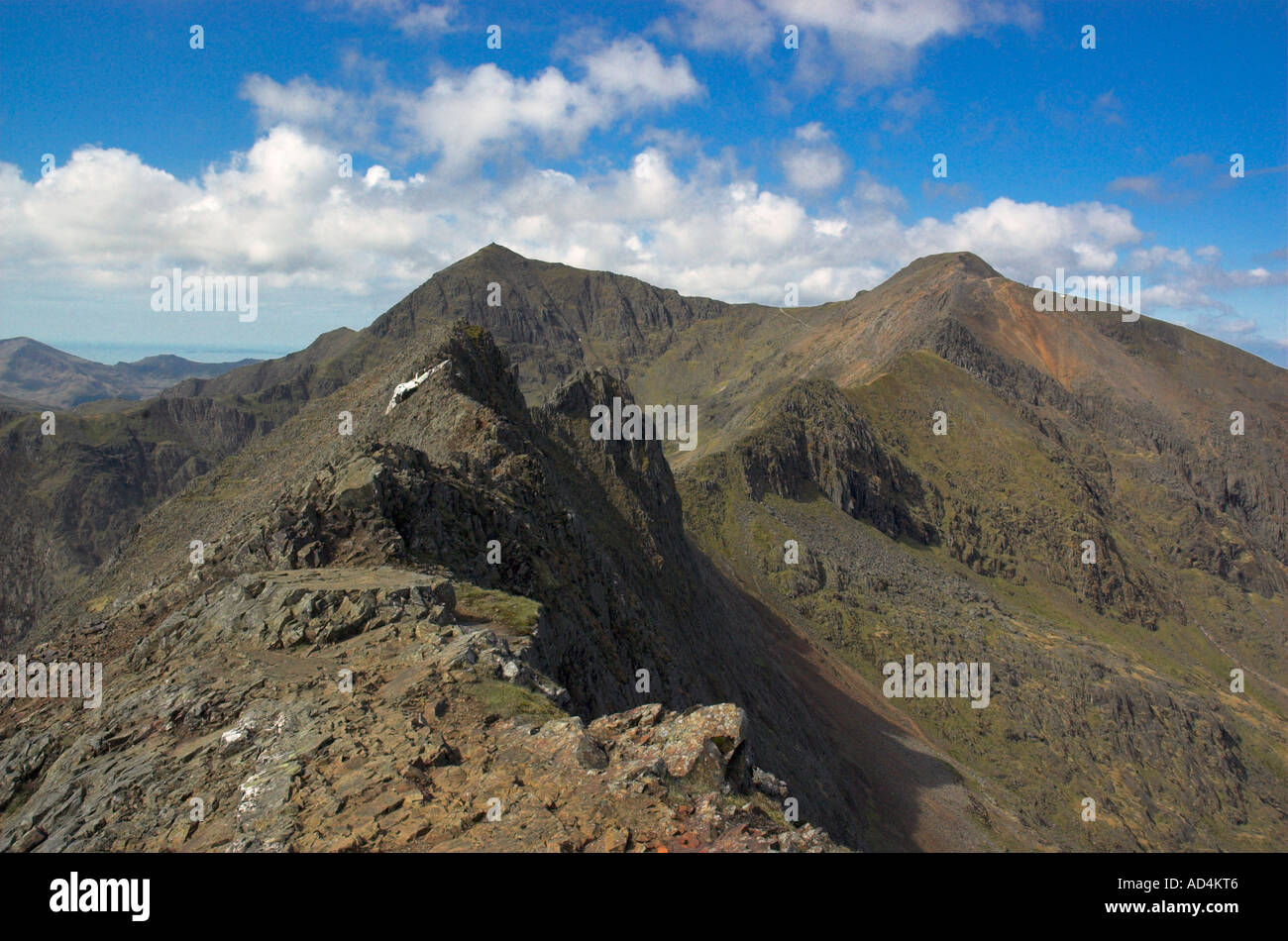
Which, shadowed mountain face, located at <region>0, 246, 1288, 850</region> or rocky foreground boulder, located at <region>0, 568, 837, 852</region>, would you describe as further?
shadowed mountain face, located at <region>0, 246, 1288, 850</region>

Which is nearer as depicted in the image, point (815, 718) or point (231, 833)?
point (231, 833)

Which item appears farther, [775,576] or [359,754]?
[775,576]

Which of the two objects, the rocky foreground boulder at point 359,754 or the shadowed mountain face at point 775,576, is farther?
the shadowed mountain face at point 775,576

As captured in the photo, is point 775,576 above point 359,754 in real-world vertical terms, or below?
below

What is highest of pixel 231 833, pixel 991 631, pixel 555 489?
pixel 555 489

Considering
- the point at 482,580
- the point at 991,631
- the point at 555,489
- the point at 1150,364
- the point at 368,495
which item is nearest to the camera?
the point at 368,495
